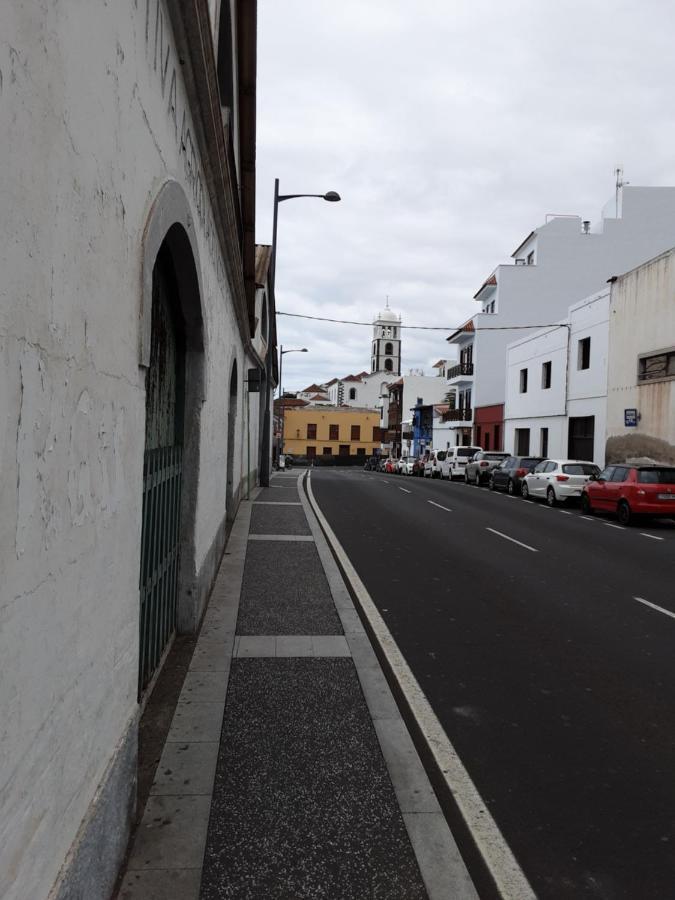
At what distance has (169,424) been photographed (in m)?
5.57

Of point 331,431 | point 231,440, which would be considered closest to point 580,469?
point 231,440

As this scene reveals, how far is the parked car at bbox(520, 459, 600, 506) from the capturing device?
70.2 ft

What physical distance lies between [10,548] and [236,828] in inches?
88.9

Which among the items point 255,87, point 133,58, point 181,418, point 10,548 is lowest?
point 10,548

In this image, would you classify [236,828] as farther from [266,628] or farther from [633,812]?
[266,628]

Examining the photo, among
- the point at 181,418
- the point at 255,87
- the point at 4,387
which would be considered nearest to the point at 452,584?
the point at 181,418

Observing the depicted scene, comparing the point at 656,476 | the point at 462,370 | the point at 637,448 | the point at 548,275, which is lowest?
the point at 656,476

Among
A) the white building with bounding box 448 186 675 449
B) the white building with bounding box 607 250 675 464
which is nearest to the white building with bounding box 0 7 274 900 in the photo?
the white building with bounding box 607 250 675 464

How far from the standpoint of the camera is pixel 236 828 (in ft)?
10.9

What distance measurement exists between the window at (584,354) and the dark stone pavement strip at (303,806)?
87.1 feet

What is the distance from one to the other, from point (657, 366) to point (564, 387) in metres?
8.17

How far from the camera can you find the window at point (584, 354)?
28.8m

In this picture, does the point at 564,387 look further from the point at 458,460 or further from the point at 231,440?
the point at 231,440

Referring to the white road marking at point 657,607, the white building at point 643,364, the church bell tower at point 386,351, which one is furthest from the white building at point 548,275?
the church bell tower at point 386,351
